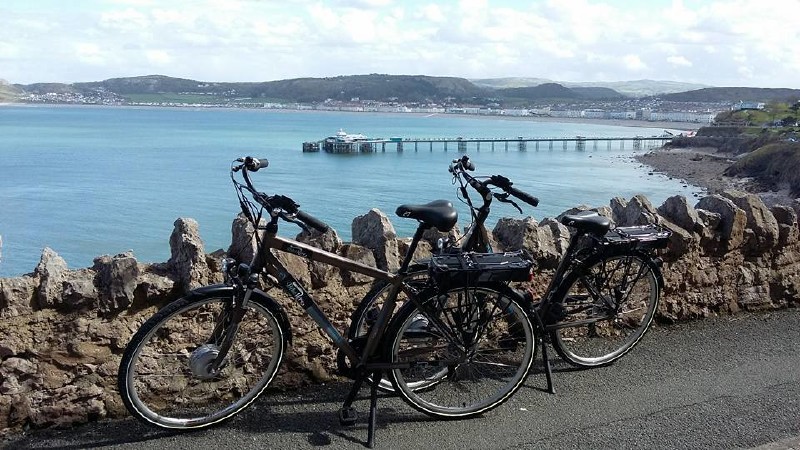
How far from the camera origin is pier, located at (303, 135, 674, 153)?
12400 centimetres

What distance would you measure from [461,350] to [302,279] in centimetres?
109

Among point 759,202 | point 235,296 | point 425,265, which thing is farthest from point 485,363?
point 759,202

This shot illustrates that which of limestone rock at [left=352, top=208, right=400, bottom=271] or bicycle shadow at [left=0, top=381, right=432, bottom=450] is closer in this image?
bicycle shadow at [left=0, top=381, right=432, bottom=450]

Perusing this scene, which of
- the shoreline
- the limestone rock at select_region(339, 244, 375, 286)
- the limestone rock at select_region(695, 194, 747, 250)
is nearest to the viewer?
the limestone rock at select_region(339, 244, 375, 286)

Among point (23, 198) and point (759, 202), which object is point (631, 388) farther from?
point (23, 198)

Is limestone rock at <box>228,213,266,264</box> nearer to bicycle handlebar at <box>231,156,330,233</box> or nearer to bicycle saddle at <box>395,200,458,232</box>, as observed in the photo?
bicycle handlebar at <box>231,156,330,233</box>

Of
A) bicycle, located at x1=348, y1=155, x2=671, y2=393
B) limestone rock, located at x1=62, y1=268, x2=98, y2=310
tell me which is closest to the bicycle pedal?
bicycle, located at x1=348, y1=155, x2=671, y2=393

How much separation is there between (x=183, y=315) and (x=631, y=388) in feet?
9.55

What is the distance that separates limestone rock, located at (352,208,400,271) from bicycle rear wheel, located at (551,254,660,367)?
1166 millimetres

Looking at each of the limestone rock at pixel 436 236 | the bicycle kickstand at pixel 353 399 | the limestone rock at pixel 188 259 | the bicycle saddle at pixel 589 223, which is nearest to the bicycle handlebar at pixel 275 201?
the limestone rock at pixel 188 259

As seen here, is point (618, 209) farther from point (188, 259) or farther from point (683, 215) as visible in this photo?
point (188, 259)

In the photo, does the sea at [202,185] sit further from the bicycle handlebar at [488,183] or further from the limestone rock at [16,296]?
the limestone rock at [16,296]

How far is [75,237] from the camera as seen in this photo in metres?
50.7

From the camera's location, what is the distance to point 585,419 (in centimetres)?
473
